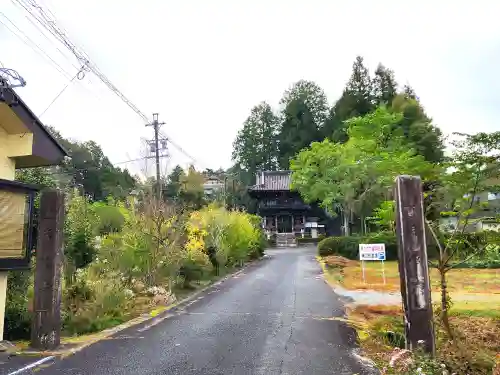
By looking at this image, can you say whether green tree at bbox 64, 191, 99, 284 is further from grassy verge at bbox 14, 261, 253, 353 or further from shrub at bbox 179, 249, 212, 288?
shrub at bbox 179, 249, 212, 288

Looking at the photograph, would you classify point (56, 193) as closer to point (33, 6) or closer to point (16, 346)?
point (16, 346)

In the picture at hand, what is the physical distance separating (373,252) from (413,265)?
29.7 ft

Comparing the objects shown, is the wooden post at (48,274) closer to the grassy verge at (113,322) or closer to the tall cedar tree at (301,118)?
the grassy verge at (113,322)

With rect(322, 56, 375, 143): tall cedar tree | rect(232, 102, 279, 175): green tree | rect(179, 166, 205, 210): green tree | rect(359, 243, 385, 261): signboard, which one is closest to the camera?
rect(359, 243, 385, 261): signboard

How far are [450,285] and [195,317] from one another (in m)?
9.84

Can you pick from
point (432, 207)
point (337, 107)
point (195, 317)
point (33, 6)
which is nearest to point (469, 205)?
point (432, 207)

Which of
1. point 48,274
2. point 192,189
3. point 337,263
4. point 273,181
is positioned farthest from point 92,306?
point 273,181

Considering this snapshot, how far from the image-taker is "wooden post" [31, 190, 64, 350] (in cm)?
666

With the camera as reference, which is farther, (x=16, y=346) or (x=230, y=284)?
(x=230, y=284)

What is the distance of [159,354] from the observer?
20.8 feet

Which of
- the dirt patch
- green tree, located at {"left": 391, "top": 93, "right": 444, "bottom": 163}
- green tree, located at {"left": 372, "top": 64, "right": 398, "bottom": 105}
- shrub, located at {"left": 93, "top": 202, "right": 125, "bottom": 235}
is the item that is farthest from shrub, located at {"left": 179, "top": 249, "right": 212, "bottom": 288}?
green tree, located at {"left": 372, "top": 64, "right": 398, "bottom": 105}

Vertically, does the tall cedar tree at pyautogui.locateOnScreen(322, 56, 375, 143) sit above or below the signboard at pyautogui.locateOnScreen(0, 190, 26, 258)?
above

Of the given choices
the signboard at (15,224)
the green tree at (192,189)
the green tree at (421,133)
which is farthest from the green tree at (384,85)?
the signboard at (15,224)

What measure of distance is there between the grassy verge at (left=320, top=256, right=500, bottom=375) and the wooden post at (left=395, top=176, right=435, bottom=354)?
1.23 feet
